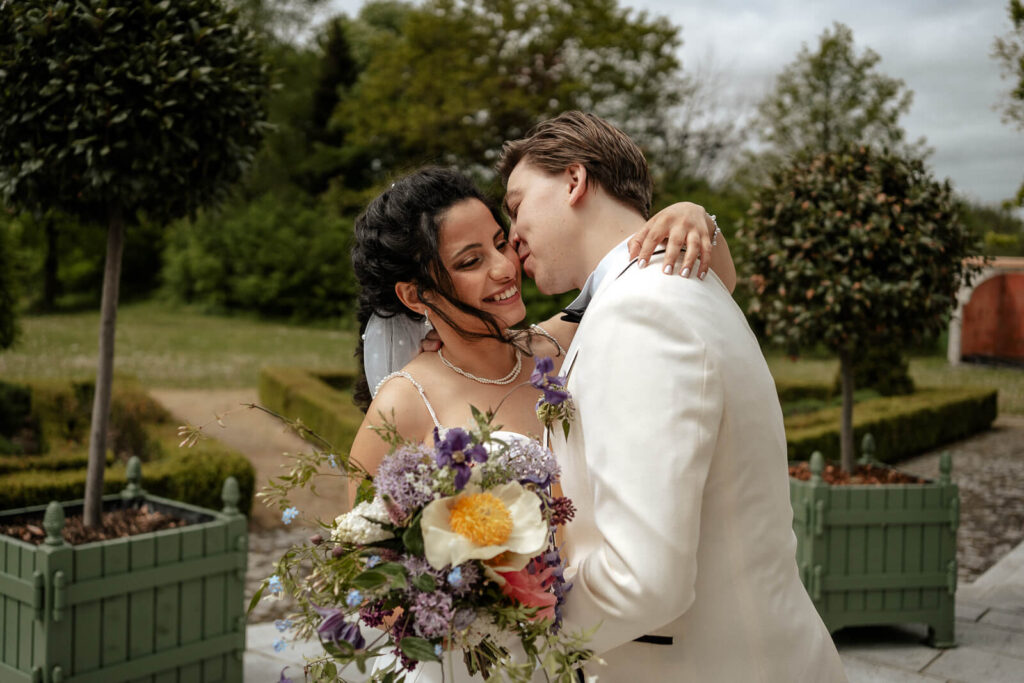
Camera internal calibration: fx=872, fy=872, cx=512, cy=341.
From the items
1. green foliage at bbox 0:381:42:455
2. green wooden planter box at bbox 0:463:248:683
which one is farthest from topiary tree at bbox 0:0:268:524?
green foliage at bbox 0:381:42:455

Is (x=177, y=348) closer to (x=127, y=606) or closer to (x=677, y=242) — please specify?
(x=127, y=606)

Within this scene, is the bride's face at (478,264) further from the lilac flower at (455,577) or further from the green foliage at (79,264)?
the green foliage at (79,264)

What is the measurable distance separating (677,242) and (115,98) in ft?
10.3

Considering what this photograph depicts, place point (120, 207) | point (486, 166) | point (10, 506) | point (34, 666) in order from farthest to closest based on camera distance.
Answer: point (486, 166) < point (10, 506) < point (120, 207) < point (34, 666)

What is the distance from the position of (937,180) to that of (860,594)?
8.24ft

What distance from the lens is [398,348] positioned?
270 cm

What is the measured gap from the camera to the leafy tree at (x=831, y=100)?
69.6 ft

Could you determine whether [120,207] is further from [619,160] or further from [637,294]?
[637,294]

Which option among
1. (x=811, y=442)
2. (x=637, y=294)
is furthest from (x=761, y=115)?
(x=637, y=294)

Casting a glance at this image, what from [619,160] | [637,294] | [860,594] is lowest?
[860,594]

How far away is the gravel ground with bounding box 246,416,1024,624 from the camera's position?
261 inches

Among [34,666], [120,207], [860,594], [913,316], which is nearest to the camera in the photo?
[34,666]

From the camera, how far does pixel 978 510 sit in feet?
30.3

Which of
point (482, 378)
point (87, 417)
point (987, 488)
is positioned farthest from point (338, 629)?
point (987, 488)
